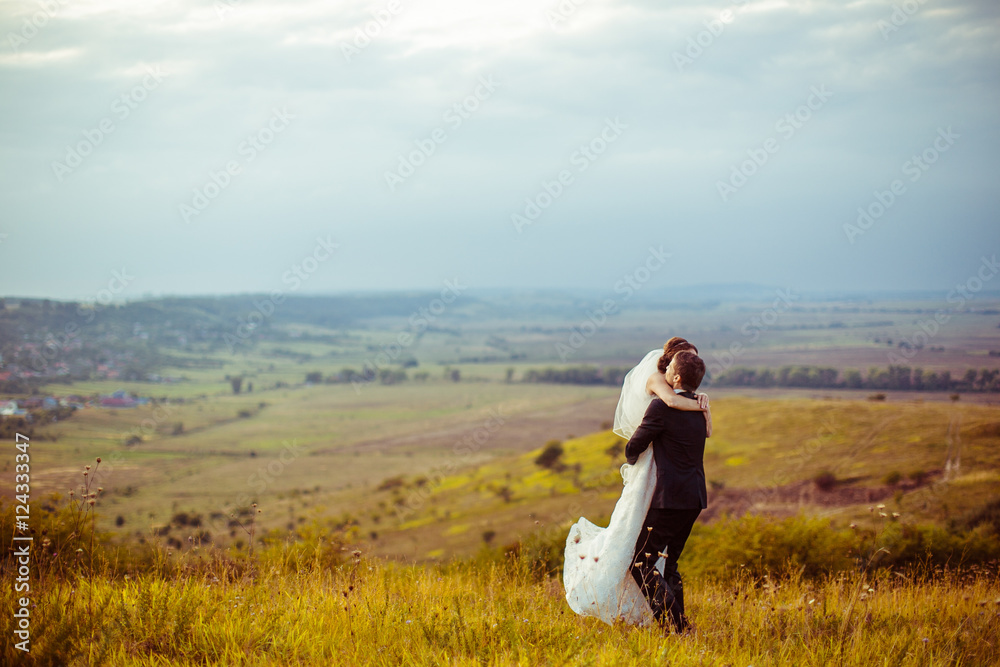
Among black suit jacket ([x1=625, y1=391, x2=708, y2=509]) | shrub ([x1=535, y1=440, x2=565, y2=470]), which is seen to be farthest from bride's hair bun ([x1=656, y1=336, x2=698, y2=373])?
shrub ([x1=535, y1=440, x2=565, y2=470])

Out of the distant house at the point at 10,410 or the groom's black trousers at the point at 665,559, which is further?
the distant house at the point at 10,410

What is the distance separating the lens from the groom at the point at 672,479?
4.82 meters

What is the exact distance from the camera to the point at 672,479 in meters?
4.85

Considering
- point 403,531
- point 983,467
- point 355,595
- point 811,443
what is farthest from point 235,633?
point 811,443

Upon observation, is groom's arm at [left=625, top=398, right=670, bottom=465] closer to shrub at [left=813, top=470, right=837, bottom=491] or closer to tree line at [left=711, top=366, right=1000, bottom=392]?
shrub at [left=813, top=470, right=837, bottom=491]

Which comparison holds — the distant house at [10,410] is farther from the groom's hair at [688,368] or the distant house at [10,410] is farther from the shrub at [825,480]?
the shrub at [825,480]

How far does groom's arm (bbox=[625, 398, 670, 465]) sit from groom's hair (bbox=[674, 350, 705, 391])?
259mm

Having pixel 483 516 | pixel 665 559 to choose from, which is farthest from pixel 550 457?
pixel 665 559

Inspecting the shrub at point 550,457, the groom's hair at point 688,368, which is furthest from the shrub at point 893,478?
the groom's hair at point 688,368

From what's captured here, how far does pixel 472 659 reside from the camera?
12.5ft

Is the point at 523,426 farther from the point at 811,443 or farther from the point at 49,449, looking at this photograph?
the point at 49,449

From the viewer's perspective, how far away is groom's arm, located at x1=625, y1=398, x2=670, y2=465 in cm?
485

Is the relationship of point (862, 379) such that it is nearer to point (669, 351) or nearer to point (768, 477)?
point (768, 477)

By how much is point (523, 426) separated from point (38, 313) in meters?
82.1
